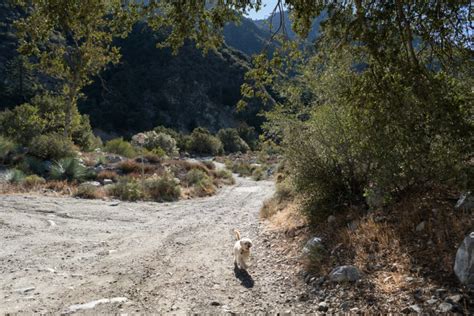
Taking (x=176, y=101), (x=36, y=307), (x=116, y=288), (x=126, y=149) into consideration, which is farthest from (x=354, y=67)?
(x=176, y=101)

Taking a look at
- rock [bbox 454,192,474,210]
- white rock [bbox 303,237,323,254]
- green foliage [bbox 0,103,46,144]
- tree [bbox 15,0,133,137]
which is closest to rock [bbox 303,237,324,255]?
white rock [bbox 303,237,323,254]

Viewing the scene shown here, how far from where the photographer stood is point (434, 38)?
4289 mm

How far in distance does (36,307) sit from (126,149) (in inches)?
918

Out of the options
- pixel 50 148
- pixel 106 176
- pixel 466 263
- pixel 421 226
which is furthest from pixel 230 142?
pixel 466 263

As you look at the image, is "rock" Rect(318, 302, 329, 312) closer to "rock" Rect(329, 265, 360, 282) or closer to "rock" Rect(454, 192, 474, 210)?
"rock" Rect(329, 265, 360, 282)

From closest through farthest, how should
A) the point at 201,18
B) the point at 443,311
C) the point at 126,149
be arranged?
the point at 443,311, the point at 201,18, the point at 126,149

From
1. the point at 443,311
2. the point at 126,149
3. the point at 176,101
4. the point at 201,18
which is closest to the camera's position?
the point at 443,311

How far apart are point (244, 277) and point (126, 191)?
368 inches

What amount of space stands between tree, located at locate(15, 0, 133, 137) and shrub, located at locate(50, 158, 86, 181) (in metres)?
2.46

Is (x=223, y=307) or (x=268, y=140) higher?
(x=268, y=140)

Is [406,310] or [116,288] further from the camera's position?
[116,288]

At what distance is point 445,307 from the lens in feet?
11.7

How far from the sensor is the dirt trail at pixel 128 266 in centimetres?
426

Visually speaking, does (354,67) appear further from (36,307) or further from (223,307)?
(36,307)
